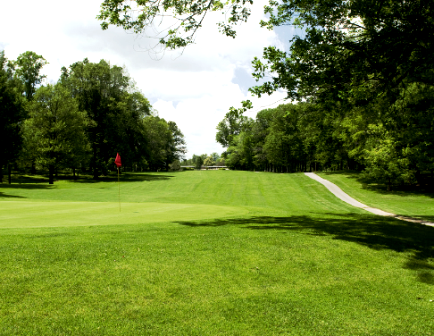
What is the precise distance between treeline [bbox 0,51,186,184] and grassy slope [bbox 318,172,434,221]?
34.9 meters

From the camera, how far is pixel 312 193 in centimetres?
3591

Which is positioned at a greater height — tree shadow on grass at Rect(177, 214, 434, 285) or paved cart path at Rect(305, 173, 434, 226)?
tree shadow on grass at Rect(177, 214, 434, 285)

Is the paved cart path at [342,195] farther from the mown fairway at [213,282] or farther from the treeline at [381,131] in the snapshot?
the mown fairway at [213,282]

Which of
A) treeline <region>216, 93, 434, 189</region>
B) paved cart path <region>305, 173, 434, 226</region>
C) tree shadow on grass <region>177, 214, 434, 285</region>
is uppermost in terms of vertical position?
treeline <region>216, 93, 434, 189</region>

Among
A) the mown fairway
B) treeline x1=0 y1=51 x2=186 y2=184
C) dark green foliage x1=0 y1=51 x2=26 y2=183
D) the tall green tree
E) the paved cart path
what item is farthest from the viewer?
the tall green tree

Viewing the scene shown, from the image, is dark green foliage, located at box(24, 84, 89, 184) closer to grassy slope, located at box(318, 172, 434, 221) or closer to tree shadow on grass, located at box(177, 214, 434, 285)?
grassy slope, located at box(318, 172, 434, 221)

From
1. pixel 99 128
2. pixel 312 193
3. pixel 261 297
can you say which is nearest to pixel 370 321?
pixel 261 297

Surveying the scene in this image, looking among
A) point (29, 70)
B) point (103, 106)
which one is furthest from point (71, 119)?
point (29, 70)

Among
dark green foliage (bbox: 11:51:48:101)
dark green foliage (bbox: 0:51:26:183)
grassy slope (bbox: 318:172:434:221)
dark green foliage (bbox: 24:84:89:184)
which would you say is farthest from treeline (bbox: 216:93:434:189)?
dark green foliage (bbox: 11:51:48:101)

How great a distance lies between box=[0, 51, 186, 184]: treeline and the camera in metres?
36.5

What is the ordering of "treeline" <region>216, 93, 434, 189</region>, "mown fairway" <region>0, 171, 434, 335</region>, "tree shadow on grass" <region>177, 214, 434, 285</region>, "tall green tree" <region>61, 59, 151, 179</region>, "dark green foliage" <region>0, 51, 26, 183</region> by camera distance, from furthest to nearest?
"tall green tree" <region>61, 59, 151, 179</region>
"dark green foliage" <region>0, 51, 26, 183</region>
"treeline" <region>216, 93, 434, 189</region>
"tree shadow on grass" <region>177, 214, 434, 285</region>
"mown fairway" <region>0, 171, 434, 335</region>

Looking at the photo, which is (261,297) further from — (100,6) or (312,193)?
(312,193)

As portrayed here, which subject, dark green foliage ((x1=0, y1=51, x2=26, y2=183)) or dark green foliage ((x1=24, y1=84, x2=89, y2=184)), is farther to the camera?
dark green foliage ((x1=24, y1=84, x2=89, y2=184))

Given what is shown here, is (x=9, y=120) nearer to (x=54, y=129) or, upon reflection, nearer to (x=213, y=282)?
(x=54, y=129)
